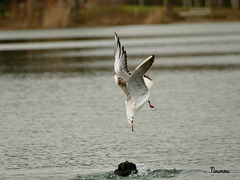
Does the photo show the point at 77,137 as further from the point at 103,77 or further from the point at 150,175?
the point at 103,77

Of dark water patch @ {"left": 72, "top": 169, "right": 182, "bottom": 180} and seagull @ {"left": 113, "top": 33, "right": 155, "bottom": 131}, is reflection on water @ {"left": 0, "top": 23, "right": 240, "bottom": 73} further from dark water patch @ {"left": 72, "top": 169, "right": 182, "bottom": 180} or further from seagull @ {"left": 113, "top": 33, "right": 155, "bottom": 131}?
dark water patch @ {"left": 72, "top": 169, "right": 182, "bottom": 180}

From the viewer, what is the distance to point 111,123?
45.3ft

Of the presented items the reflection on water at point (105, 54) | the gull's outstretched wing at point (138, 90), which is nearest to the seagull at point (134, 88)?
the gull's outstretched wing at point (138, 90)

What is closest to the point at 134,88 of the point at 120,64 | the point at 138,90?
the point at 138,90

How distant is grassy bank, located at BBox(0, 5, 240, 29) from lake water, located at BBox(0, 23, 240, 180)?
30.7 m

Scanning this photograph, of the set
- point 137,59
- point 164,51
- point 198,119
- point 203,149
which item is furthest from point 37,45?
point 203,149

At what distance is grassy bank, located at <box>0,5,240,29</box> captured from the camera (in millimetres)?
57562

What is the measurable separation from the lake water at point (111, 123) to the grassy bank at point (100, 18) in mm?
30700

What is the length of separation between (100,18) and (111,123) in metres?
55.3

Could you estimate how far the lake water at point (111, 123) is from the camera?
33.7 feet

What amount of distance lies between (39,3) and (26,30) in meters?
5.96

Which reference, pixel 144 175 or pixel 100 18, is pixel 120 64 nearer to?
pixel 144 175

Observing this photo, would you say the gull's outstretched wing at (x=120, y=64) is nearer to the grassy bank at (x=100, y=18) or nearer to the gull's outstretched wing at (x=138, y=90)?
the gull's outstretched wing at (x=138, y=90)

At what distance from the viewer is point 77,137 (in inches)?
492
